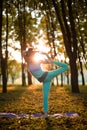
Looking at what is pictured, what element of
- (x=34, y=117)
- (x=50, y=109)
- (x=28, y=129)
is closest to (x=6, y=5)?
(x=50, y=109)

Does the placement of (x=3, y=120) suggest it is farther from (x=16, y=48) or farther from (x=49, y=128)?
(x=16, y=48)

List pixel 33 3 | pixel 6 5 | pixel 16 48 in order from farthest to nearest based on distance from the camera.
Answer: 1. pixel 16 48
2. pixel 33 3
3. pixel 6 5

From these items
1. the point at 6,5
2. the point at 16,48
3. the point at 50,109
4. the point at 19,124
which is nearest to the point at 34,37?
the point at 16,48

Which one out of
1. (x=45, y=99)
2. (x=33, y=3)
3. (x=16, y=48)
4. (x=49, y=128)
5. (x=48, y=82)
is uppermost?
(x=33, y=3)

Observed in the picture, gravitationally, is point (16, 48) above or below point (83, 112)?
above

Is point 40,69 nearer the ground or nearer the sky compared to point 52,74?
nearer the sky

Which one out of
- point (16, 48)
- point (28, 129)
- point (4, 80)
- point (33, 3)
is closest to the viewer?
point (28, 129)

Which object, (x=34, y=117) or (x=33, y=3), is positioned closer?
(x=34, y=117)

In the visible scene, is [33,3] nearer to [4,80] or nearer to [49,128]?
[4,80]

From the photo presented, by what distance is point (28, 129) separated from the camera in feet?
32.0

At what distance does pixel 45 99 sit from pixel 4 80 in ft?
60.3

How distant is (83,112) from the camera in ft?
43.2

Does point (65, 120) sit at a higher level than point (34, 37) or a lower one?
lower

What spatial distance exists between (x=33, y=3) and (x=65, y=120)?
28473 mm
